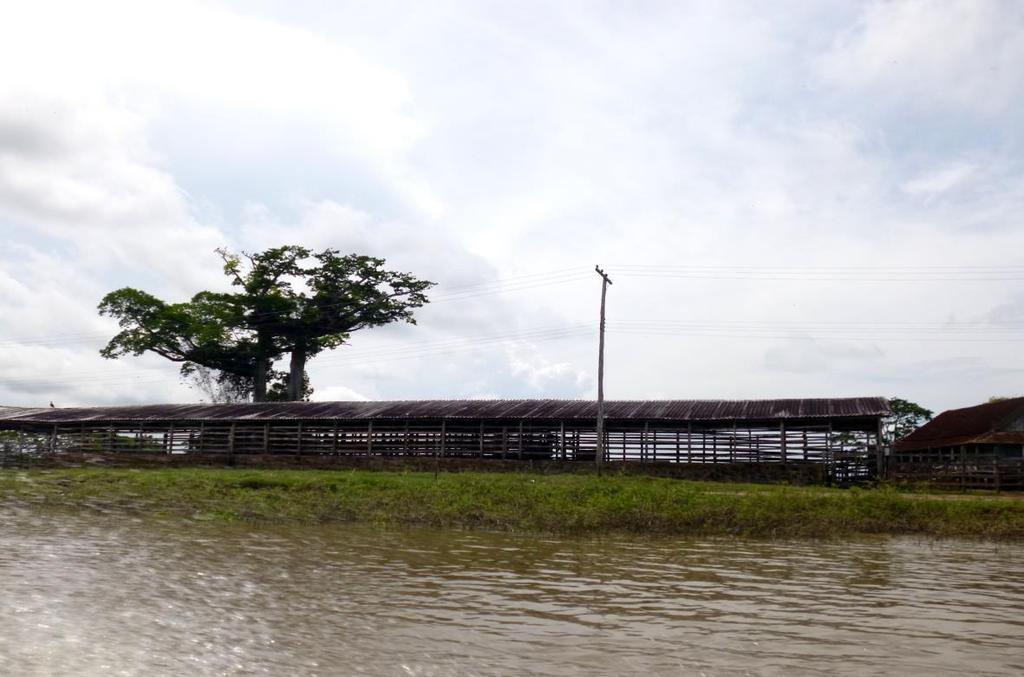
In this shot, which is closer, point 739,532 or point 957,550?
point 957,550

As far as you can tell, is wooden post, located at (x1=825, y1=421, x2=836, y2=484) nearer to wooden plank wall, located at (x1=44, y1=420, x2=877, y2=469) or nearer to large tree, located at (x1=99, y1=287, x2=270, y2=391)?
wooden plank wall, located at (x1=44, y1=420, x2=877, y2=469)

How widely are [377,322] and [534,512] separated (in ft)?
135

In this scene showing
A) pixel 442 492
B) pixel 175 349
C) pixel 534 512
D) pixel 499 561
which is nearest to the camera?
pixel 499 561

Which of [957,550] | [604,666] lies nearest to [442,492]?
[957,550]

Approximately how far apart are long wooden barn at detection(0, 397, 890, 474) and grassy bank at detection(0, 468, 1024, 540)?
8.64 meters

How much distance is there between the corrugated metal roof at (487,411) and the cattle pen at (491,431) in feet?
0.17

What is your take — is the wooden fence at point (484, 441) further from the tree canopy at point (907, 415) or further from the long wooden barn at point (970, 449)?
the tree canopy at point (907, 415)

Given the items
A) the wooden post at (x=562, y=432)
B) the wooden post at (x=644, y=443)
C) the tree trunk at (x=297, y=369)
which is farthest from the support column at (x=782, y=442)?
the tree trunk at (x=297, y=369)

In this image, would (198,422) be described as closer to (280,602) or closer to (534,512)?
(534,512)

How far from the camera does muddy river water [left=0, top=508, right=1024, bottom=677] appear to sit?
628 cm

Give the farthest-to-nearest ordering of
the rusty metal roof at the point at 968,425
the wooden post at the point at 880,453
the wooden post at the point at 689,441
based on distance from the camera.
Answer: the rusty metal roof at the point at 968,425 < the wooden post at the point at 689,441 < the wooden post at the point at 880,453

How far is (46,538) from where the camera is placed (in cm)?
1303

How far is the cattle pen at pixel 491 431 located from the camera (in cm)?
3025

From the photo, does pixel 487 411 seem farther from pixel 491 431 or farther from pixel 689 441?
pixel 689 441
